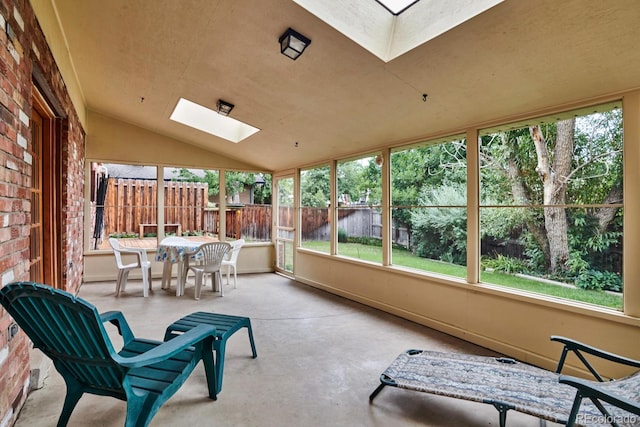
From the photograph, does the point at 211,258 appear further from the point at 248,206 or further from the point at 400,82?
the point at 400,82

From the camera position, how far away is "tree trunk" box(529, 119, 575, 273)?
2762mm

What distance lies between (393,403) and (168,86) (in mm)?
4123

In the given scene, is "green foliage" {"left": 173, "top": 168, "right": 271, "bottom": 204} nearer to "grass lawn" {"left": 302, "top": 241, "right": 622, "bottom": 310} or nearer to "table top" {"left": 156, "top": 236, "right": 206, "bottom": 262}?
"table top" {"left": 156, "top": 236, "right": 206, "bottom": 262}

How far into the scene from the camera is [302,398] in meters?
2.23

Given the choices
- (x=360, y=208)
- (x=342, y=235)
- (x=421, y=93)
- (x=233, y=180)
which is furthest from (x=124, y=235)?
(x=421, y=93)

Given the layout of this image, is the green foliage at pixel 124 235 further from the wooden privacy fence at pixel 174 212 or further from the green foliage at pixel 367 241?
the green foliage at pixel 367 241

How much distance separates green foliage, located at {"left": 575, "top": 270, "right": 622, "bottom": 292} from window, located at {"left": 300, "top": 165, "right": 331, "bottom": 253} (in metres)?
3.40

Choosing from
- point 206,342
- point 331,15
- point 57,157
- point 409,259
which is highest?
point 331,15

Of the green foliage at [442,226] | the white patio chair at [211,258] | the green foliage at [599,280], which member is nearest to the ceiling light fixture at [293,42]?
the green foliage at [442,226]

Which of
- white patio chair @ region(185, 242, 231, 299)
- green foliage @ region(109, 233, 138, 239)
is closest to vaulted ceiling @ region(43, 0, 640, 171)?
white patio chair @ region(185, 242, 231, 299)

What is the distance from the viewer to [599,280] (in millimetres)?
2594

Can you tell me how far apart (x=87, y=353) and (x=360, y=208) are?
3.80 meters

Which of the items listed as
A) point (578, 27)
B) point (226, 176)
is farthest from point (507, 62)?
point (226, 176)

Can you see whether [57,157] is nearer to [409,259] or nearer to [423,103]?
[423,103]
